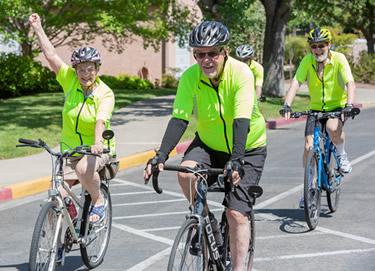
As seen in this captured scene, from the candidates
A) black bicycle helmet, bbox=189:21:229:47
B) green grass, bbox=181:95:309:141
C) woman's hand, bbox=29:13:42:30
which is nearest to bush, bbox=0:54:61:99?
green grass, bbox=181:95:309:141

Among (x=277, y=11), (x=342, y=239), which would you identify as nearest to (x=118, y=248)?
(x=342, y=239)

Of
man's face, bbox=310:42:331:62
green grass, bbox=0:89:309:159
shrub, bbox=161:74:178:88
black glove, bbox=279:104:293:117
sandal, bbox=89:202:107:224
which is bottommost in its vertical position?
shrub, bbox=161:74:178:88

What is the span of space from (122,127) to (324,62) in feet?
33.0

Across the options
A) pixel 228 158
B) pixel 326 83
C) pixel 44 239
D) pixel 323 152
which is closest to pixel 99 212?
pixel 44 239

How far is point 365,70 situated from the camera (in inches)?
1534

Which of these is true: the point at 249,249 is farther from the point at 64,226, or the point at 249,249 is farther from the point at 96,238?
the point at 96,238

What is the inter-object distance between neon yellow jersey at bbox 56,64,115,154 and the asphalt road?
1144 mm

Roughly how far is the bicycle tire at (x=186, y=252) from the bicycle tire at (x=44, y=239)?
4.28 ft

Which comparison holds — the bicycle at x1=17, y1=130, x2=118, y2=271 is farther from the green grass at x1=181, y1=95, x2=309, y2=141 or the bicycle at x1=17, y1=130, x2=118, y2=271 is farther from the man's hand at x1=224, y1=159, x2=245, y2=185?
the green grass at x1=181, y1=95, x2=309, y2=141

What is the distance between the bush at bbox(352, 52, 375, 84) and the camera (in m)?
38.8

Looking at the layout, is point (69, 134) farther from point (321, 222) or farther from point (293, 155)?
point (293, 155)

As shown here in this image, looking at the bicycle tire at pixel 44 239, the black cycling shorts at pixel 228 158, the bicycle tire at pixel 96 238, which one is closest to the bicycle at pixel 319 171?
the bicycle tire at pixel 96 238

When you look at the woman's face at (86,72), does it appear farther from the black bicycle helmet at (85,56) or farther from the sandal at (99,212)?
the sandal at (99,212)

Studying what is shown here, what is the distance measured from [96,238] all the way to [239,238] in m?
1.97
